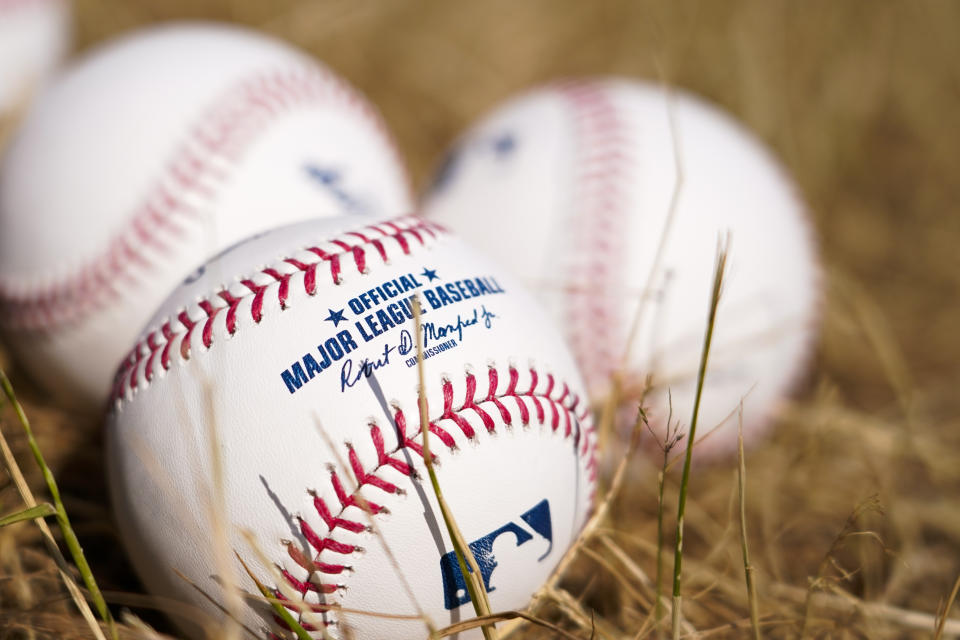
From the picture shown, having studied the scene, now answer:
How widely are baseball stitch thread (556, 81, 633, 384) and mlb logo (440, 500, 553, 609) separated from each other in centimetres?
62

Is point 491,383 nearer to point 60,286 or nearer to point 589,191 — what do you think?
point 589,191

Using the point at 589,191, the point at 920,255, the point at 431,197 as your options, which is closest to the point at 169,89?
the point at 431,197

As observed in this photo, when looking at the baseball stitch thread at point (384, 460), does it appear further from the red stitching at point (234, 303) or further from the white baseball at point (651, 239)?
the white baseball at point (651, 239)

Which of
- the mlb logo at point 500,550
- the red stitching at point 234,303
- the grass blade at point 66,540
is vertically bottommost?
the mlb logo at point 500,550

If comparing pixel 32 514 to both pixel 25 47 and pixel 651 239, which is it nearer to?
pixel 651 239

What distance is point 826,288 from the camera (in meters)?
2.55

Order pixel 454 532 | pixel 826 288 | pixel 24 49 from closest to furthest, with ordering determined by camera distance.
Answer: pixel 454 532 → pixel 826 288 → pixel 24 49

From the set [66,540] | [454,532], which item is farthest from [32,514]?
[454,532]

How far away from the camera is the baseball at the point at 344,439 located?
1.25 meters

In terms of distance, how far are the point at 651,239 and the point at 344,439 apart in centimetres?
101

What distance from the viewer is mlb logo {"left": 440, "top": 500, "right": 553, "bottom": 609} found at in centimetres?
131

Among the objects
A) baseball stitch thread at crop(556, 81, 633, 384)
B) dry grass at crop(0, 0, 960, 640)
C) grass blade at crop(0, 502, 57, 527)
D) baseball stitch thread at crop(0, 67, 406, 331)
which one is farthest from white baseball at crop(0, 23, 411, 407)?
grass blade at crop(0, 502, 57, 527)
